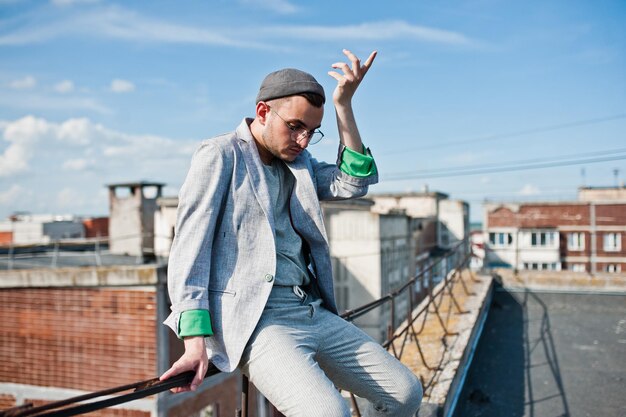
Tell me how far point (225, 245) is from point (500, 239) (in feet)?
140

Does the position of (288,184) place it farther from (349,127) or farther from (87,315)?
(87,315)

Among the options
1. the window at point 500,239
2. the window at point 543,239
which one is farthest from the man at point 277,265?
the window at point 543,239

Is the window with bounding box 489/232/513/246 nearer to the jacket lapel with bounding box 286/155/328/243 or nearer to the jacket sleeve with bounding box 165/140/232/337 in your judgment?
the jacket lapel with bounding box 286/155/328/243

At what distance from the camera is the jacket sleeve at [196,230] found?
5.59ft

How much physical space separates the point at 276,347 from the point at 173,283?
1.39ft

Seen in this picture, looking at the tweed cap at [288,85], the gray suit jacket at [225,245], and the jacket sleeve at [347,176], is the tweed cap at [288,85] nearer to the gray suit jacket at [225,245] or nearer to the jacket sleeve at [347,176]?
the gray suit jacket at [225,245]

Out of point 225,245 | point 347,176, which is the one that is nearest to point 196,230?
point 225,245

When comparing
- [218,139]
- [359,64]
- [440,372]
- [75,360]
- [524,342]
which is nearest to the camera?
[218,139]

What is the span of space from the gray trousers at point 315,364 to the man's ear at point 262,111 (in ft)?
2.23

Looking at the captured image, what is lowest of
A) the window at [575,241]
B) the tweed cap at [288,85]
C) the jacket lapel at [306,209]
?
the window at [575,241]

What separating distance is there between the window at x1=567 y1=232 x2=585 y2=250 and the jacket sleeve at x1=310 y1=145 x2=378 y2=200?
138 feet

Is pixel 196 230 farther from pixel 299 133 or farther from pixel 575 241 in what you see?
pixel 575 241

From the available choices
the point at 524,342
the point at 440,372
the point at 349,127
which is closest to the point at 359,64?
the point at 349,127

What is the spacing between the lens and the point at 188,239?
176cm
